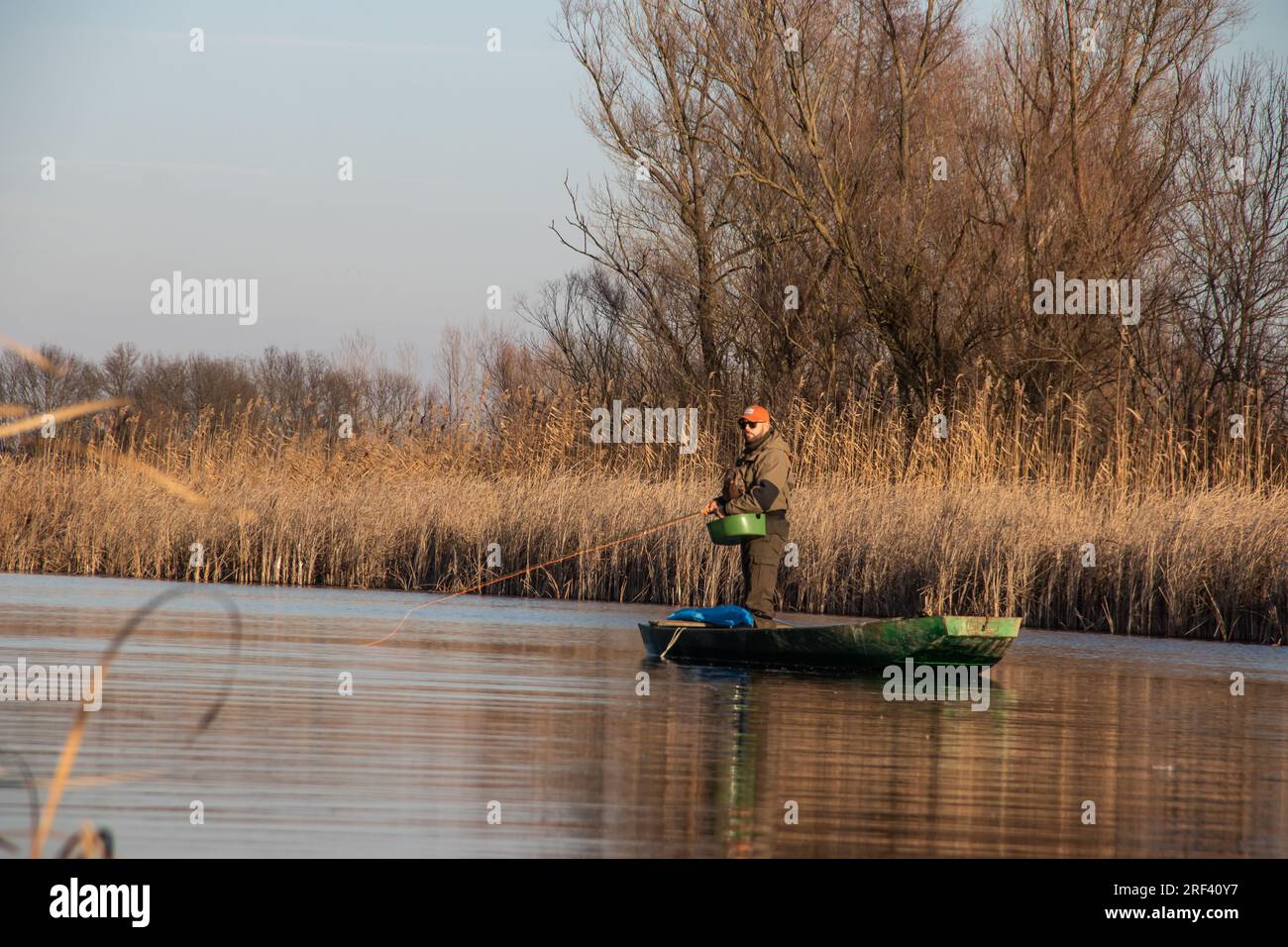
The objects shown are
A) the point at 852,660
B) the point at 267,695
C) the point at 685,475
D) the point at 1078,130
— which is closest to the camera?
the point at 267,695

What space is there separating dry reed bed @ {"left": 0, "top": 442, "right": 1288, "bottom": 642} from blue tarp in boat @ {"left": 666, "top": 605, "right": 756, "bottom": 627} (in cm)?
457

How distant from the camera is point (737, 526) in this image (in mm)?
13281

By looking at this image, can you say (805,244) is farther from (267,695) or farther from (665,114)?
(267,695)

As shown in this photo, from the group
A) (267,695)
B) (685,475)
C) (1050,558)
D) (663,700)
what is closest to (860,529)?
(1050,558)

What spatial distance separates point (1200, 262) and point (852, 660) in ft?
55.5

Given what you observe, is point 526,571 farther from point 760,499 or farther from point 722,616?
point 760,499

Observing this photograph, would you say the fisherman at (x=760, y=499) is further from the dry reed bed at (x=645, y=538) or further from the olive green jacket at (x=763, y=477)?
the dry reed bed at (x=645, y=538)

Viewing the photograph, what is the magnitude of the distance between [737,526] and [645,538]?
6.30 m

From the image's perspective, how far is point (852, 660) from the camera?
13109mm

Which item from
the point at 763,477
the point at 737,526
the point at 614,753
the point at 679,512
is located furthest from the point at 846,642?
the point at 679,512

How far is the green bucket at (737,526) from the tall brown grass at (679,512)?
4.76 meters

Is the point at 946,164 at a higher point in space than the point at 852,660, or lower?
higher

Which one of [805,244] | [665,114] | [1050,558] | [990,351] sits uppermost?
[665,114]
